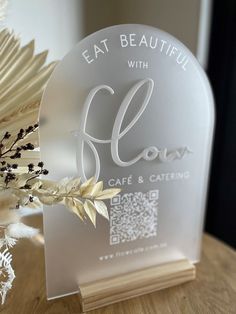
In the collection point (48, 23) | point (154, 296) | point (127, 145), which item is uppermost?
point (48, 23)

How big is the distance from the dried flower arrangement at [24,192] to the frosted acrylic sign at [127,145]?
0.04 metres

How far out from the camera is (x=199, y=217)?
28.1 inches

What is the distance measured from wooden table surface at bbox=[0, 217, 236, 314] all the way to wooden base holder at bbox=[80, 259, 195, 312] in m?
0.01

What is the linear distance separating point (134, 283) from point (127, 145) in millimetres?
268

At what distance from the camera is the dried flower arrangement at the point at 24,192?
0.49 meters

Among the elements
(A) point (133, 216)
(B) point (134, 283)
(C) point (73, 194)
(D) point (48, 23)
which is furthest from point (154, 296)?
(D) point (48, 23)

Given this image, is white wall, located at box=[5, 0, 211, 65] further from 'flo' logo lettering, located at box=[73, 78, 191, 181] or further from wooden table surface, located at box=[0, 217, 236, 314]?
wooden table surface, located at box=[0, 217, 236, 314]

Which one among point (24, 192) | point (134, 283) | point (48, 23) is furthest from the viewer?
point (48, 23)

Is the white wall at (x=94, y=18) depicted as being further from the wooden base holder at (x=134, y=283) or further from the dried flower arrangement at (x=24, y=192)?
the wooden base holder at (x=134, y=283)

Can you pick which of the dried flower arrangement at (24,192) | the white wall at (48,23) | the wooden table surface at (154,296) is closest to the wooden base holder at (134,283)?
the wooden table surface at (154,296)

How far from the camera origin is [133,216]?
24.8 inches

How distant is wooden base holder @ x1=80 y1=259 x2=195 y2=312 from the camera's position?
596 millimetres

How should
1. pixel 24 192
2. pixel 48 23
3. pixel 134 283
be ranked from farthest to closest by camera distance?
pixel 48 23 < pixel 134 283 < pixel 24 192

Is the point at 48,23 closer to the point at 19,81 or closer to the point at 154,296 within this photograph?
the point at 19,81
